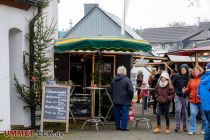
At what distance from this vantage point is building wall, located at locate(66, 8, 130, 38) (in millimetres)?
37594

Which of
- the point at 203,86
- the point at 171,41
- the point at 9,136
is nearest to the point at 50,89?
the point at 9,136

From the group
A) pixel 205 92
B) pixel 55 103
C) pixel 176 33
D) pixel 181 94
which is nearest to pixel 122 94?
pixel 181 94

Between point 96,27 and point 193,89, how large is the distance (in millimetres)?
27584

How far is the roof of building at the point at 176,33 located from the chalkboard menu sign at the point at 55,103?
56049 millimetres

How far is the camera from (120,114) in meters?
13.0

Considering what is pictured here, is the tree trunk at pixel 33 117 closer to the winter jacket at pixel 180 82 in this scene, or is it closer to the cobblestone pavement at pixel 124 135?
the cobblestone pavement at pixel 124 135

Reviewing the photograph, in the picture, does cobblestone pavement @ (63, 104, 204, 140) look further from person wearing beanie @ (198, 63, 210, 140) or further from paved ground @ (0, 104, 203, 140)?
person wearing beanie @ (198, 63, 210, 140)

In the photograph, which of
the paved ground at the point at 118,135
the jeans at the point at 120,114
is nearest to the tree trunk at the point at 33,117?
the paved ground at the point at 118,135

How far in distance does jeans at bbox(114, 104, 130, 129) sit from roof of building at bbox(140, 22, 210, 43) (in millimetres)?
54669

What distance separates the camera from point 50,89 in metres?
11.7

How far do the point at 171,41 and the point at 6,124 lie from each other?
59229 millimetres

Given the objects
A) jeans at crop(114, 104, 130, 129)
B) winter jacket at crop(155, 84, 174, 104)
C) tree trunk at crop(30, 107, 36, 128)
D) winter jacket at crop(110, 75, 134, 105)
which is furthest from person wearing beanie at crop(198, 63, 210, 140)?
tree trunk at crop(30, 107, 36, 128)

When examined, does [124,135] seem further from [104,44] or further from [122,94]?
[104,44]

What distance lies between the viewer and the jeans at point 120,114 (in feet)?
41.0
